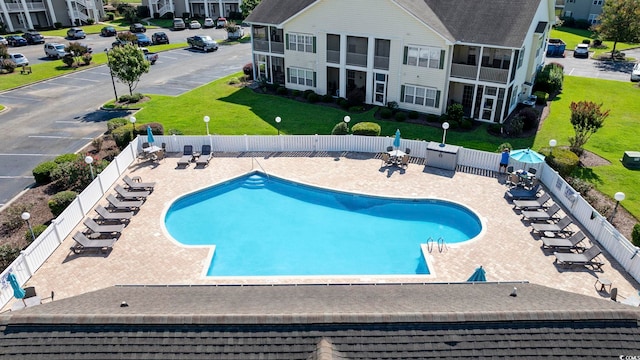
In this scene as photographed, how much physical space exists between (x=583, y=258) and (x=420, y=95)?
68.3 ft

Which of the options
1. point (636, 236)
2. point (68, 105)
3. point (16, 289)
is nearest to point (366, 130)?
point (636, 236)

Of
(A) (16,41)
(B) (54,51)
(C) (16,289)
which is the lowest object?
(C) (16,289)

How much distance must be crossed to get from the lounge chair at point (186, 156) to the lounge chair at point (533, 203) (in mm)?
18865

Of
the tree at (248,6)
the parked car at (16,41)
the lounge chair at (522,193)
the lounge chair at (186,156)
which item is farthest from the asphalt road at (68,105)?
the lounge chair at (522,193)

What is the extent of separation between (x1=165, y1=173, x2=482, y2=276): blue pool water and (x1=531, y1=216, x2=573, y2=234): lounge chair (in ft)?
8.88

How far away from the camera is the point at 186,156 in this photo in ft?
90.8

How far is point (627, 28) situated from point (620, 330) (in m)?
56.8

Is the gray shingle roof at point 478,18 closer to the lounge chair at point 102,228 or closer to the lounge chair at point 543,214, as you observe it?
the lounge chair at point 543,214

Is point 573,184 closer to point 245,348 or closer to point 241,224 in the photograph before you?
point 241,224

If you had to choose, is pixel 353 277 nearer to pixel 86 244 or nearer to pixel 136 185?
pixel 86 244

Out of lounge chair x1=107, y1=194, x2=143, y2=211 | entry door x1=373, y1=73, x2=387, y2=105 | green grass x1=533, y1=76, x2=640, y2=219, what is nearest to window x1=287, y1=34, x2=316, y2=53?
entry door x1=373, y1=73, x2=387, y2=105

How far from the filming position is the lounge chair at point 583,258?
58.2ft

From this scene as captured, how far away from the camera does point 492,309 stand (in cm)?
1087

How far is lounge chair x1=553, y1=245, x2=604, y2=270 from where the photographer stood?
1775cm
